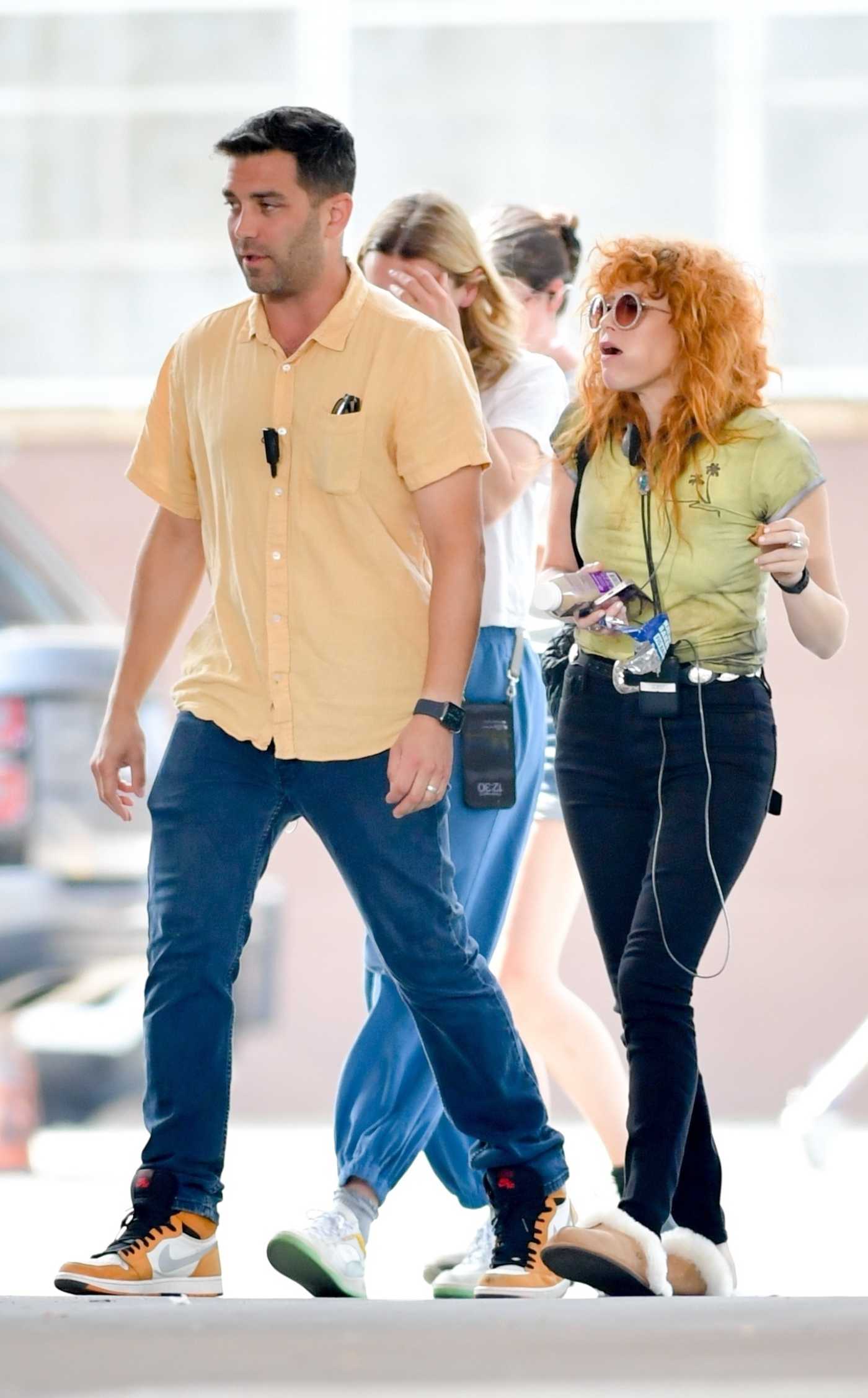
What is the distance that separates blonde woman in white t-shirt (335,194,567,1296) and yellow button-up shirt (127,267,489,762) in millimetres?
335

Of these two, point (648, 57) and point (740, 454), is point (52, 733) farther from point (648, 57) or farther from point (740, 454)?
point (648, 57)

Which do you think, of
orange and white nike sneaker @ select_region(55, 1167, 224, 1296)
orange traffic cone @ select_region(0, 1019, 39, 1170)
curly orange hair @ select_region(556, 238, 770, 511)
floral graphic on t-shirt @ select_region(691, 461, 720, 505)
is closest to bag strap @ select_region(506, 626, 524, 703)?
curly orange hair @ select_region(556, 238, 770, 511)

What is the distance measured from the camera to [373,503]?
2.74 metres

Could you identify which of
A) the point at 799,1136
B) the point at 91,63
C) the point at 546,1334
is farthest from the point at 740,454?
the point at 91,63

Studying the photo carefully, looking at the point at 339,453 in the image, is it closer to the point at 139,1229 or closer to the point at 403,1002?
the point at 403,1002

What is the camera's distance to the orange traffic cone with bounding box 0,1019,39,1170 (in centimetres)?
497

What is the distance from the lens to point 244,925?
9.00ft

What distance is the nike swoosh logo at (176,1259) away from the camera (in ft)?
8.54

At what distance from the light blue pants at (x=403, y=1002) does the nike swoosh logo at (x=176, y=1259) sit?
0.38 metres

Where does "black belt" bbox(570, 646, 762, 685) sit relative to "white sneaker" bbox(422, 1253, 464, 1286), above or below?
above

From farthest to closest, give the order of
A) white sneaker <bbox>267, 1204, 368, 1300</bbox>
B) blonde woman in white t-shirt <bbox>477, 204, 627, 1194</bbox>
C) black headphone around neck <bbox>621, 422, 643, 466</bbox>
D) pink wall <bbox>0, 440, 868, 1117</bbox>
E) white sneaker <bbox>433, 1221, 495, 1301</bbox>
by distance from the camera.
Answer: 1. pink wall <bbox>0, 440, 868, 1117</bbox>
2. blonde woman in white t-shirt <bbox>477, 204, 627, 1194</bbox>
3. white sneaker <bbox>433, 1221, 495, 1301</bbox>
4. black headphone around neck <bbox>621, 422, 643, 466</bbox>
5. white sneaker <bbox>267, 1204, 368, 1300</bbox>

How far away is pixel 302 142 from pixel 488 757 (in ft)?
3.15

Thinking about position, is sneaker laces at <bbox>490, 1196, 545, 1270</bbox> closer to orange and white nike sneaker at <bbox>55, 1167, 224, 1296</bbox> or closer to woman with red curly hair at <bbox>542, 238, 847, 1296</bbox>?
woman with red curly hair at <bbox>542, 238, 847, 1296</bbox>

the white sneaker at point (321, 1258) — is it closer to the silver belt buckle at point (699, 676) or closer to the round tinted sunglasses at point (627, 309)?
the silver belt buckle at point (699, 676)
